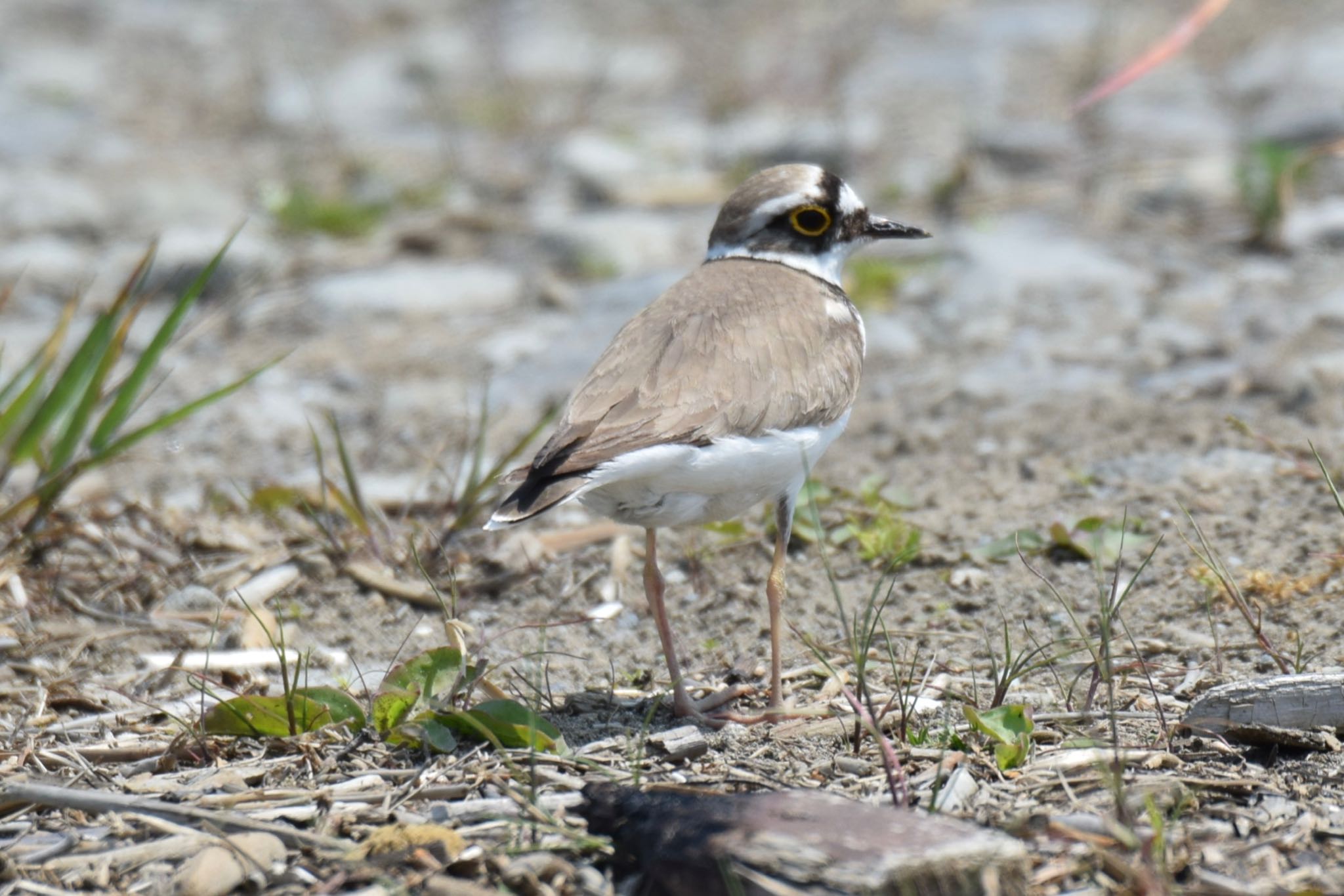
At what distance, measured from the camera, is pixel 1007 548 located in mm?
4320

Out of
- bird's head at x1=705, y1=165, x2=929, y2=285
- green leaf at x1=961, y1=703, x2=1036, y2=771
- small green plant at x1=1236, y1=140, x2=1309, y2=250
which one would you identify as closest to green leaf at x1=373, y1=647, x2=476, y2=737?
green leaf at x1=961, y1=703, x2=1036, y2=771

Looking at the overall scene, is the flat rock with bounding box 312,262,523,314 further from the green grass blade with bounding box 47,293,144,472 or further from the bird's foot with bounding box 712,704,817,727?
the bird's foot with bounding box 712,704,817,727

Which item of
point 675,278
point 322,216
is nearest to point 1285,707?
point 675,278

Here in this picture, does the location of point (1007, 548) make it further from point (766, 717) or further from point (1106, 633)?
point (1106, 633)

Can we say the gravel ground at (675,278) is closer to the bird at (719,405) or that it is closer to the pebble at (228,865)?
the pebble at (228,865)

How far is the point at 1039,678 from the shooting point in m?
3.60

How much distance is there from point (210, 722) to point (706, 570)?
172 centimetres

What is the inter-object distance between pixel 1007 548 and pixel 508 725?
179 centimetres

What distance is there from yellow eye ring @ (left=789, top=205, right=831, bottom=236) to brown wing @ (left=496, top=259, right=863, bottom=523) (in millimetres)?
194

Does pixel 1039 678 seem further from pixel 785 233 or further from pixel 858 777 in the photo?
pixel 785 233

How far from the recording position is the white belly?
3.40 metres

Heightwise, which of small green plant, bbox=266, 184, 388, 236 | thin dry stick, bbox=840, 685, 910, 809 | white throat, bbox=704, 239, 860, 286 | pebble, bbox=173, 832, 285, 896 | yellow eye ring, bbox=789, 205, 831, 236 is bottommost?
pebble, bbox=173, 832, 285, 896

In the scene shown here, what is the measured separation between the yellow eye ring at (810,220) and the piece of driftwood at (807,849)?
7.28ft

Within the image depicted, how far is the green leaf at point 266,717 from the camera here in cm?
323
